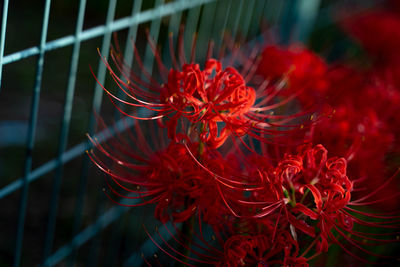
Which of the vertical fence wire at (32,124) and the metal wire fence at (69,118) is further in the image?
the metal wire fence at (69,118)

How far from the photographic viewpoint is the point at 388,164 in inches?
33.6

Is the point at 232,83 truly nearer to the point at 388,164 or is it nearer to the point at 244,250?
the point at 244,250

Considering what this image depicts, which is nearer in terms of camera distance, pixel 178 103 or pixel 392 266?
pixel 178 103

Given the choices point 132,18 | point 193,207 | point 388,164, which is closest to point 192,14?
point 132,18

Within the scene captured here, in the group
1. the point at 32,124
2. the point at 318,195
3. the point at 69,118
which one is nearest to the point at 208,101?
the point at 318,195

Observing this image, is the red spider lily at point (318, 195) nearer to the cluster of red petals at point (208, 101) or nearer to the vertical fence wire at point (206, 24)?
the cluster of red petals at point (208, 101)

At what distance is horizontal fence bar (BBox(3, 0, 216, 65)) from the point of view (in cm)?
66

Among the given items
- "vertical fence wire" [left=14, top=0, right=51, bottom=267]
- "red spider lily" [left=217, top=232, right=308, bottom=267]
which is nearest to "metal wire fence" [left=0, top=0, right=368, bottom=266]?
"vertical fence wire" [left=14, top=0, right=51, bottom=267]

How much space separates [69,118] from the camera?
1.35 m

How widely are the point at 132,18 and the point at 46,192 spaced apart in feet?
3.96

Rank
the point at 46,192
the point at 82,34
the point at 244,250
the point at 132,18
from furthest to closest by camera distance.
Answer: the point at 46,192 → the point at 132,18 → the point at 82,34 → the point at 244,250

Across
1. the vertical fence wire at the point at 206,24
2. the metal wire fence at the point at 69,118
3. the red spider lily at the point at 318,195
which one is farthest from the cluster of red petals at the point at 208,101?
the vertical fence wire at the point at 206,24

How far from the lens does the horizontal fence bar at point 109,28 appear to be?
66 centimetres

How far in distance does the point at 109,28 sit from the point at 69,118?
1.88ft
